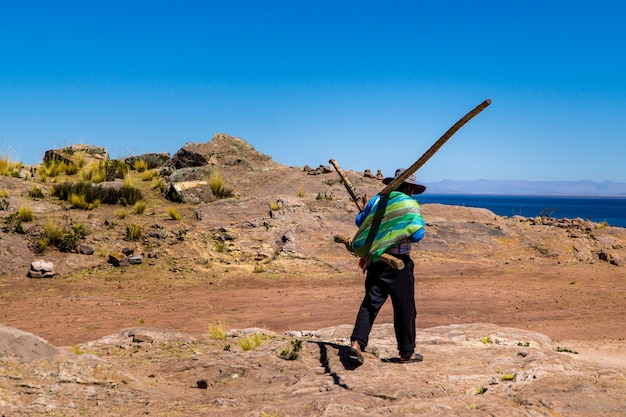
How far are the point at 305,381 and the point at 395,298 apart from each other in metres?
1.45

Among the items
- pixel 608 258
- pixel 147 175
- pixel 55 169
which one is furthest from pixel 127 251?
pixel 608 258

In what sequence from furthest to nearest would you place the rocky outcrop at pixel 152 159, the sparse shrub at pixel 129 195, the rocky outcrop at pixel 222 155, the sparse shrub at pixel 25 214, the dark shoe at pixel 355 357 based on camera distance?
the rocky outcrop at pixel 152 159 < the rocky outcrop at pixel 222 155 < the sparse shrub at pixel 129 195 < the sparse shrub at pixel 25 214 < the dark shoe at pixel 355 357

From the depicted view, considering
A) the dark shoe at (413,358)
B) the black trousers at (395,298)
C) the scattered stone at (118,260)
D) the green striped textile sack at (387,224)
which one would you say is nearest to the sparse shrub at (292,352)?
the black trousers at (395,298)

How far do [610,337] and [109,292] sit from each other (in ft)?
33.3

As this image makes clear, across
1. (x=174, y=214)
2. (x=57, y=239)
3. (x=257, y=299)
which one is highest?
(x=174, y=214)

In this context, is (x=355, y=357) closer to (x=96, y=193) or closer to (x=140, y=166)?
(x=96, y=193)

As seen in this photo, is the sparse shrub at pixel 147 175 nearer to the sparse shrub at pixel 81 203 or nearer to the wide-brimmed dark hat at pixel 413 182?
the sparse shrub at pixel 81 203

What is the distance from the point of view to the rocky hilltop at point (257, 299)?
5.68 meters

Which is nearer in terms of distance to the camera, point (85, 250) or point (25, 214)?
point (85, 250)

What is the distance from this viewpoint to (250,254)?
53.7 ft

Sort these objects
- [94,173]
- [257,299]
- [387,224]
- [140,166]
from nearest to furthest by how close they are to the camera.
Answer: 1. [387,224]
2. [257,299]
3. [94,173]
4. [140,166]

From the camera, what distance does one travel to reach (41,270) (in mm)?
14000

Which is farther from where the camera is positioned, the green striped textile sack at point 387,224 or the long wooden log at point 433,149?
the green striped textile sack at point 387,224

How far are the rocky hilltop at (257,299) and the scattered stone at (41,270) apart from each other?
0.05 meters
